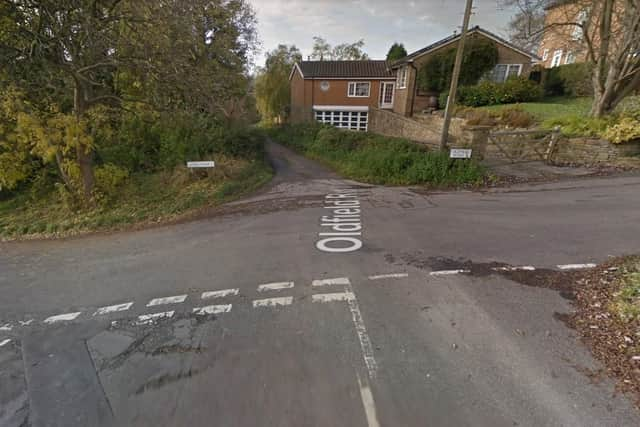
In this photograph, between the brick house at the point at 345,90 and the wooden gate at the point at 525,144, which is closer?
the wooden gate at the point at 525,144

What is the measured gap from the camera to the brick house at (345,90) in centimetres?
2561

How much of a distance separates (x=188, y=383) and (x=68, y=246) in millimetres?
7030

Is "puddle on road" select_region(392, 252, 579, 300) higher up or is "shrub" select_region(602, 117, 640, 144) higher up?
"shrub" select_region(602, 117, 640, 144)

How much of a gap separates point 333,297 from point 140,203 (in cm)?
965

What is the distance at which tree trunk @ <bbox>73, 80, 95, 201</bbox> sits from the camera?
9531 mm

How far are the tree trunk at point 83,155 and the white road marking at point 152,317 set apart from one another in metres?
8.99

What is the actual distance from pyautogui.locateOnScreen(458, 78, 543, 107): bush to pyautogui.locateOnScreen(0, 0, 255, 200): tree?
16.0 metres

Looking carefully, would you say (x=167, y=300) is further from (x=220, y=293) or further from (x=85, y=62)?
(x=85, y=62)

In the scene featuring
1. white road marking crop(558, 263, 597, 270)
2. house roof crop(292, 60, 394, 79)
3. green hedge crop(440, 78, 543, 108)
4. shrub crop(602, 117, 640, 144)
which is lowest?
white road marking crop(558, 263, 597, 270)

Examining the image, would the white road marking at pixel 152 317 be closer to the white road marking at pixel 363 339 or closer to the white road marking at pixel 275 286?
the white road marking at pixel 275 286

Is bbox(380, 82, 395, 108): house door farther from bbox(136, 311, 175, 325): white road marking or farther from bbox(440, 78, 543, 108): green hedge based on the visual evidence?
bbox(136, 311, 175, 325): white road marking

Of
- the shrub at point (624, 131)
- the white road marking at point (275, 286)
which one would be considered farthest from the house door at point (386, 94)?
the white road marking at point (275, 286)

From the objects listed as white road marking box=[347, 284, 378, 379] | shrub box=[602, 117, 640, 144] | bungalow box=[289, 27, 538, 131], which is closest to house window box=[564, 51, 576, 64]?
bungalow box=[289, 27, 538, 131]

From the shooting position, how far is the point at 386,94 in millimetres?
25641
